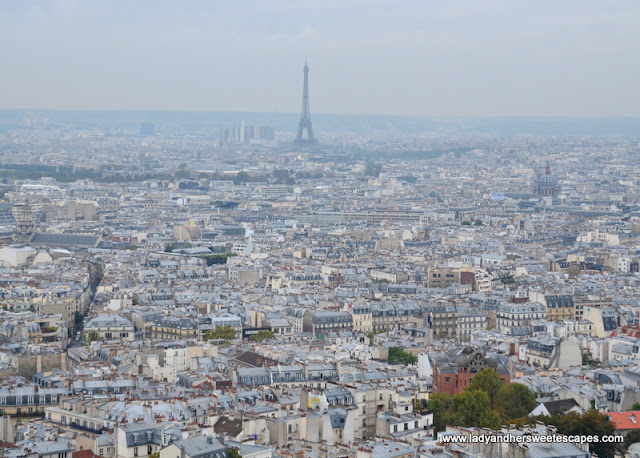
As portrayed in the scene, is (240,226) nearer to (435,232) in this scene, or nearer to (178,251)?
(435,232)

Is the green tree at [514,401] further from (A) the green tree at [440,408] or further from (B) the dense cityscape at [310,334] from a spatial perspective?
(A) the green tree at [440,408]

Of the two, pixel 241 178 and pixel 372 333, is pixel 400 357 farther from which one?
pixel 241 178

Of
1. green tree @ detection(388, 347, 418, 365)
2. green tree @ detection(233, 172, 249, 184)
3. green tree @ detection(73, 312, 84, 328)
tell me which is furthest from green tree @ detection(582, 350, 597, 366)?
green tree @ detection(233, 172, 249, 184)

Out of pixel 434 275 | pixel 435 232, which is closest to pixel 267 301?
pixel 434 275

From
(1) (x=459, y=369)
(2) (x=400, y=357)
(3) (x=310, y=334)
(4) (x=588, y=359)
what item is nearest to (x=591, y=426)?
(1) (x=459, y=369)

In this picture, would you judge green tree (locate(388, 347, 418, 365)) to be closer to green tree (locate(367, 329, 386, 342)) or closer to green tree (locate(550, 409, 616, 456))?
Result: green tree (locate(367, 329, 386, 342))

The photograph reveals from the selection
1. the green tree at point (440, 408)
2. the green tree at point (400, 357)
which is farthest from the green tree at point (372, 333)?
the green tree at point (440, 408)
